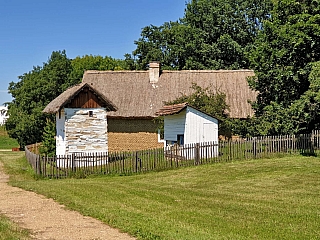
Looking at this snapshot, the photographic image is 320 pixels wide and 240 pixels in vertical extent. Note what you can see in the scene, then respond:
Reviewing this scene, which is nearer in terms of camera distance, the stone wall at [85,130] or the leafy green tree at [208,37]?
the stone wall at [85,130]

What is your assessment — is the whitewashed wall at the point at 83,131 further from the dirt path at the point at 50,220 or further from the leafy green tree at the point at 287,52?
the dirt path at the point at 50,220

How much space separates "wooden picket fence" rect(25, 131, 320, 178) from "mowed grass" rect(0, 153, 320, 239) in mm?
666

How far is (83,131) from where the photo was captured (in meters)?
28.0

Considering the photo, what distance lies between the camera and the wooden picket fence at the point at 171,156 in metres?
22.5

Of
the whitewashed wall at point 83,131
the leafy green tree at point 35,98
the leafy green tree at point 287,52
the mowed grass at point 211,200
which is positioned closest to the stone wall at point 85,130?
the whitewashed wall at point 83,131

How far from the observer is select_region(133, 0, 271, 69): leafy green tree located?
51.0 metres

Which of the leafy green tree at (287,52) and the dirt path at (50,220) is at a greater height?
the leafy green tree at (287,52)

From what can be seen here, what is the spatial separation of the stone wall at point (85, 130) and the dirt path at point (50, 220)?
38.8ft

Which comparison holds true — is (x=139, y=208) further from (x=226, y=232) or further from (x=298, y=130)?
(x=298, y=130)

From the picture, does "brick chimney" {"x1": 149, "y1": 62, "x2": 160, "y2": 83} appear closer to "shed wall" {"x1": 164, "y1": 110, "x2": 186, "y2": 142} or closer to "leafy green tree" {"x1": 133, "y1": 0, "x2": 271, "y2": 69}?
"leafy green tree" {"x1": 133, "y1": 0, "x2": 271, "y2": 69}

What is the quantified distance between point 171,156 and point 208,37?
Answer: 30903mm

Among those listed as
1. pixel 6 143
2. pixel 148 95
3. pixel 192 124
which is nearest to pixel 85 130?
pixel 192 124

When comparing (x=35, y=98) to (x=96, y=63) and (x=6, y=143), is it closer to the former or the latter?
(x=6, y=143)

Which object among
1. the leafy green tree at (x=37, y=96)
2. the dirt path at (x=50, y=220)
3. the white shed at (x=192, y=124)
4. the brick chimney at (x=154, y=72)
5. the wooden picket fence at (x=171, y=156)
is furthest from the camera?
the leafy green tree at (x=37, y=96)
